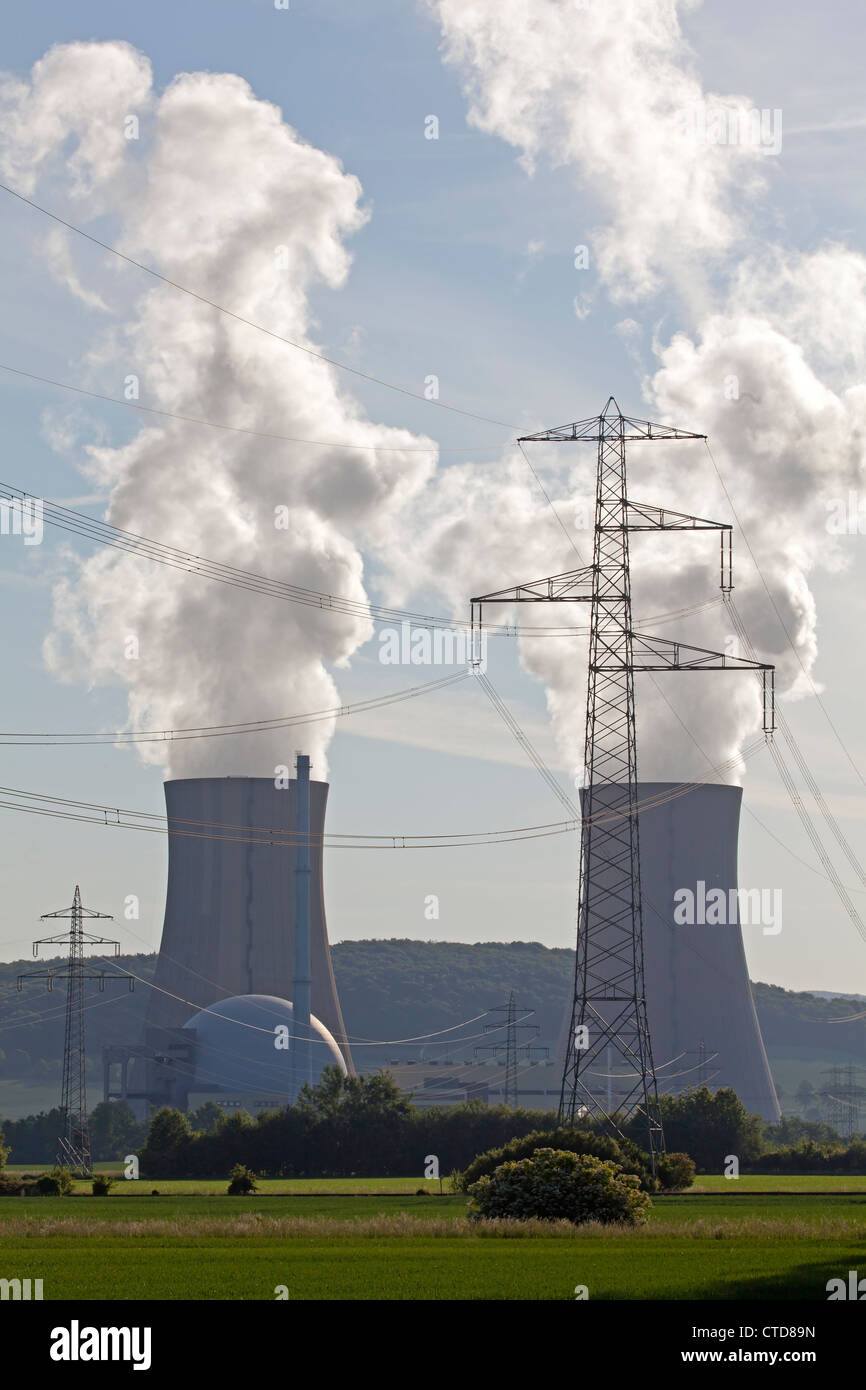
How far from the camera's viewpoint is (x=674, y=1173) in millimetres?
43188

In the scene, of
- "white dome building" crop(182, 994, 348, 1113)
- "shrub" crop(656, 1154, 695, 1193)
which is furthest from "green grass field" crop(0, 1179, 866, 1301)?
"white dome building" crop(182, 994, 348, 1113)

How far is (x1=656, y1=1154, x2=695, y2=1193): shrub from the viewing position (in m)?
42.7

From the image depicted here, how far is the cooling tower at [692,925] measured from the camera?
60.8m

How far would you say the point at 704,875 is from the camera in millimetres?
60656

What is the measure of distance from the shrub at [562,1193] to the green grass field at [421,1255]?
60 centimetres

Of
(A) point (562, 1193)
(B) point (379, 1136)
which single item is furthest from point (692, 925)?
(A) point (562, 1193)

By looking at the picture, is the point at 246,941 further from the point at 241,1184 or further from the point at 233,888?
the point at 241,1184

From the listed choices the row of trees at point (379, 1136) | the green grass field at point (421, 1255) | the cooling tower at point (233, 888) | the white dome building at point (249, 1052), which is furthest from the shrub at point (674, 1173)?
the white dome building at point (249, 1052)

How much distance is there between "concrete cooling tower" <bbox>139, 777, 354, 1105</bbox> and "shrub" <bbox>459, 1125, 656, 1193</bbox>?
24.4 meters

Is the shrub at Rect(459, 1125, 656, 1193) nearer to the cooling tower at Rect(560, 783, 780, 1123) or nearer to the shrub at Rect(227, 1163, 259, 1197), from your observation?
the shrub at Rect(227, 1163, 259, 1197)

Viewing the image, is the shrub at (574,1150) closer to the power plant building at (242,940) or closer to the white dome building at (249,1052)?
the power plant building at (242,940)
